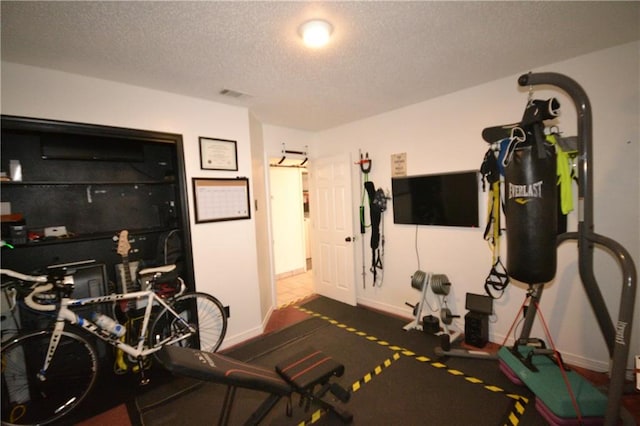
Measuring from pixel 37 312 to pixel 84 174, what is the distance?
119cm

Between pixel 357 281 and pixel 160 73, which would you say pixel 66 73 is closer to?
pixel 160 73

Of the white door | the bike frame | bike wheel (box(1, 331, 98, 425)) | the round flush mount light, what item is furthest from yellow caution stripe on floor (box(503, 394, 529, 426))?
bike wheel (box(1, 331, 98, 425))

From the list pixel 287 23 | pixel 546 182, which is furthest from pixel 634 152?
pixel 287 23

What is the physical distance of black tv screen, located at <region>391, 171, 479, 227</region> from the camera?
2.74 meters

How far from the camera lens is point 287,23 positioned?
154 cm

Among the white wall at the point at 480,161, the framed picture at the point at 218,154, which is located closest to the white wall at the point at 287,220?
the white wall at the point at 480,161

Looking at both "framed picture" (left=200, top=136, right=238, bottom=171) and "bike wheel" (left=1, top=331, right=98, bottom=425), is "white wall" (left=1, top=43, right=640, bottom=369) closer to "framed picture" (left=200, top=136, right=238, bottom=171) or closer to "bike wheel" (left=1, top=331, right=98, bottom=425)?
"framed picture" (left=200, top=136, right=238, bottom=171)

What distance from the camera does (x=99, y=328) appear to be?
2045 millimetres

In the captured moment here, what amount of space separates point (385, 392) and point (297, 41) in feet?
8.79

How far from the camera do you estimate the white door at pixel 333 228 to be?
3.80 metres

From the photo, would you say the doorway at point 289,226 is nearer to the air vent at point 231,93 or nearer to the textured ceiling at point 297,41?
the air vent at point 231,93

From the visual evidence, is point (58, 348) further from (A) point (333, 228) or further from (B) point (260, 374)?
(A) point (333, 228)

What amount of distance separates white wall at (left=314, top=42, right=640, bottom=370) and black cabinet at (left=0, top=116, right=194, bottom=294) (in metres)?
2.39

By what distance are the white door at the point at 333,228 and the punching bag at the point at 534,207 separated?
2145mm
